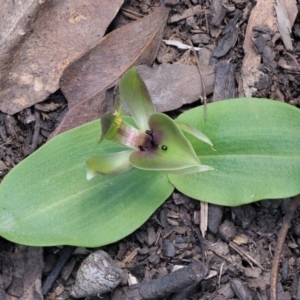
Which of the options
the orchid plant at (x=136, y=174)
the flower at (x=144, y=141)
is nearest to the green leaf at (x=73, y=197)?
the orchid plant at (x=136, y=174)

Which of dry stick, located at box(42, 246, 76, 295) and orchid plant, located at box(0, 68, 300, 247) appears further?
dry stick, located at box(42, 246, 76, 295)

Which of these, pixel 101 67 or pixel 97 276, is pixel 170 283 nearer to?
pixel 97 276

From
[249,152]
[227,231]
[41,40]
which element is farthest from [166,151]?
[41,40]

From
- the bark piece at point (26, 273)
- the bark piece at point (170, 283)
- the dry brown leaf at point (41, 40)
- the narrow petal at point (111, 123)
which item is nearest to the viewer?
the narrow petal at point (111, 123)

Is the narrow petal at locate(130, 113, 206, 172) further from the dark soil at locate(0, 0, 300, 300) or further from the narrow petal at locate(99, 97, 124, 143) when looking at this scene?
the dark soil at locate(0, 0, 300, 300)

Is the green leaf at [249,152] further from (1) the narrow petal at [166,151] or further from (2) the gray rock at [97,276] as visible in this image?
(2) the gray rock at [97,276]

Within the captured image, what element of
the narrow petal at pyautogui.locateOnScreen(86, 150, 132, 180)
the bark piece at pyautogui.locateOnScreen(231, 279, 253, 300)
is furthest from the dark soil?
the narrow petal at pyautogui.locateOnScreen(86, 150, 132, 180)
